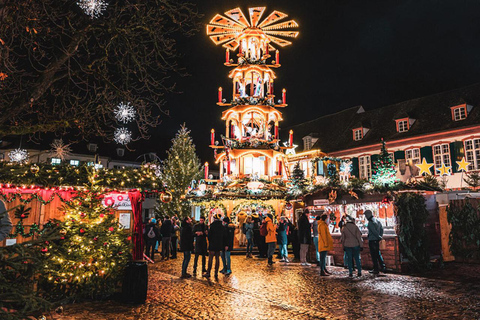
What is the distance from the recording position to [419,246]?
12.2 meters

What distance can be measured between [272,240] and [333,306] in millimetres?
7620

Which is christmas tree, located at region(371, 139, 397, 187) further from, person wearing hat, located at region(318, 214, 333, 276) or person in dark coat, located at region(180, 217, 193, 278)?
person in dark coat, located at region(180, 217, 193, 278)

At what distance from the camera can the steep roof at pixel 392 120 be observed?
2798 centimetres

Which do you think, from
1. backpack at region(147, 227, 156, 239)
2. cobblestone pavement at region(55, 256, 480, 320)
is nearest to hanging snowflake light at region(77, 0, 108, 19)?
cobblestone pavement at region(55, 256, 480, 320)

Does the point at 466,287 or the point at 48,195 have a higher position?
the point at 48,195

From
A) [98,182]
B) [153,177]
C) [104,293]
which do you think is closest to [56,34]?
[98,182]

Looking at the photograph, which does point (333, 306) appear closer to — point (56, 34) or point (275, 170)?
point (56, 34)

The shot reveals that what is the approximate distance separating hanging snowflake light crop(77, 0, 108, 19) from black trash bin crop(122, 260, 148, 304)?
5.29m

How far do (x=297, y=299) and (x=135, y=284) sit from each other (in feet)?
12.0

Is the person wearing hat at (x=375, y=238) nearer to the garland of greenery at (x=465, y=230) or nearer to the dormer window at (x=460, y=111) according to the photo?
the garland of greenery at (x=465, y=230)

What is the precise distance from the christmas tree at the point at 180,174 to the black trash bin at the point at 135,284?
24.4 meters

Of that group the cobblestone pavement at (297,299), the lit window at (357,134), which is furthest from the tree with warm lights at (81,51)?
the lit window at (357,134)

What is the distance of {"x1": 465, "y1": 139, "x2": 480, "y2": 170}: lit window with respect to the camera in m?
24.9

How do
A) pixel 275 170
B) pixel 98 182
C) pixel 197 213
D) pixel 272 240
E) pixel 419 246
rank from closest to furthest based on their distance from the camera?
pixel 98 182
pixel 419 246
pixel 272 240
pixel 275 170
pixel 197 213
